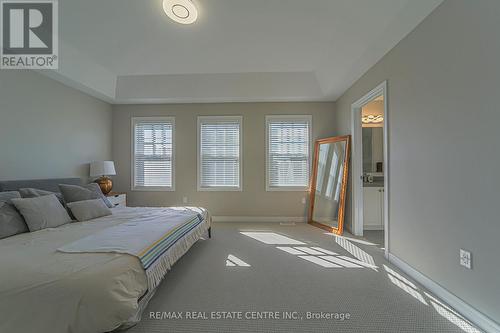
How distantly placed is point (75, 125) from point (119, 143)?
1.05 meters

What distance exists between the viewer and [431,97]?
2.08 m

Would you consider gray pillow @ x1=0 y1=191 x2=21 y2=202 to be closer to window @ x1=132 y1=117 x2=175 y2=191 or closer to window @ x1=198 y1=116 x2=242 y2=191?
window @ x1=132 y1=117 x2=175 y2=191

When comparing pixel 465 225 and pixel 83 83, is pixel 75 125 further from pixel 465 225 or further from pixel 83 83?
pixel 465 225

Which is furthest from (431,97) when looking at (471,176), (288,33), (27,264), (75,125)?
(75,125)

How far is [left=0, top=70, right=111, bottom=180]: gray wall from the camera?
288cm

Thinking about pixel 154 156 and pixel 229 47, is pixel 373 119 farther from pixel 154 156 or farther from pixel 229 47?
pixel 154 156

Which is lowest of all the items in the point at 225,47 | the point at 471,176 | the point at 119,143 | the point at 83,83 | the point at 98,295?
the point at 98,295

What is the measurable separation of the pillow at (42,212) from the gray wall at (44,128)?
3.16ft

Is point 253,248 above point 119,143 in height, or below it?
below

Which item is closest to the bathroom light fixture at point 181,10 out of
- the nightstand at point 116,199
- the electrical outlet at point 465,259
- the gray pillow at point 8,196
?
the gray pillow at point 8,196

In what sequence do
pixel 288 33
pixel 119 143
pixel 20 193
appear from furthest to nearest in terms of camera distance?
1. pixel 119 143
2. pixel 288 33
3. pixel 20 193

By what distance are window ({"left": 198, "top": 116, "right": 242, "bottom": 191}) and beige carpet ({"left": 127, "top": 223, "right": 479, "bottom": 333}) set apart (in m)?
1.80

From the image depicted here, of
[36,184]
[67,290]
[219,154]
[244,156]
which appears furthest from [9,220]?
[244,156]

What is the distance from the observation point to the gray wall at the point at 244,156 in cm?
474
